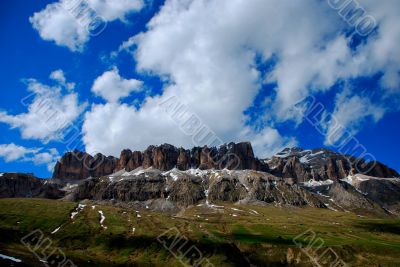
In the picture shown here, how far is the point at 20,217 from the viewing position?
Answer: 180750 mm

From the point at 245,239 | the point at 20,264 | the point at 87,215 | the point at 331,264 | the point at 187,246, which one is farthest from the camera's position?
the point at 87,215

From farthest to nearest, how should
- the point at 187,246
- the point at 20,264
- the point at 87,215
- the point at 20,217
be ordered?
the point at 87,215 < the point at 20,217 < the point at 187,246 < the point at 20,264

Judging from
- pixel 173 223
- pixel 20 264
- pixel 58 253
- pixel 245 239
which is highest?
pixel 173 223

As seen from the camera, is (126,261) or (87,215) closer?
(126,261)

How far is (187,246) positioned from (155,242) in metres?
12.3

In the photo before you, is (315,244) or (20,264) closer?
(20,264)

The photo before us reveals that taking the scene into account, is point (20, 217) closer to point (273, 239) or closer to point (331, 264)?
point (273, 239)

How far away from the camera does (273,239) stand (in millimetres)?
153500

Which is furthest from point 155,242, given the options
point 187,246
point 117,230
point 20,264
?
point 20,264

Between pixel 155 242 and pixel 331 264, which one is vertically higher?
pixel 155 242

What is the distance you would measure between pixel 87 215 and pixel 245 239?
87.0 meters

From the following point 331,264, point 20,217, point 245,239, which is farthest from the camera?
point 20,217

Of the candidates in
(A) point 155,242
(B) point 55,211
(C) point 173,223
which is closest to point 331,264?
(A) point 155,242

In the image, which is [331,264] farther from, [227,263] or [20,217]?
[20,217]
